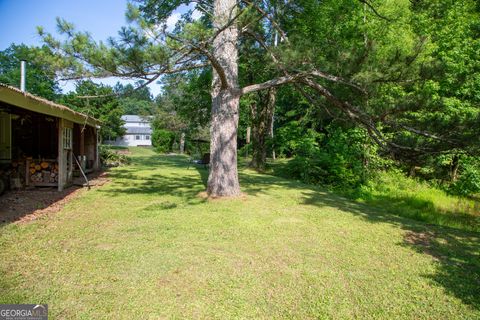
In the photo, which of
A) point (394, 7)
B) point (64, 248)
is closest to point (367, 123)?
point (64, 248)

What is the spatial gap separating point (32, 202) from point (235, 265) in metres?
5.28

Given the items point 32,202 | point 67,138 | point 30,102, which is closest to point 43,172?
point 67,138

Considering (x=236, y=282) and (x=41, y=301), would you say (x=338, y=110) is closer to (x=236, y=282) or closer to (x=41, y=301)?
(x=236, y=282)

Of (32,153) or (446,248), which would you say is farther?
(32,153)

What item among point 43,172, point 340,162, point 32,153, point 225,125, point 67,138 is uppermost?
point 225,125

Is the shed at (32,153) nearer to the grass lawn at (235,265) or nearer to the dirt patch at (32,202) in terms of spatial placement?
the dirt patch at (32,202)

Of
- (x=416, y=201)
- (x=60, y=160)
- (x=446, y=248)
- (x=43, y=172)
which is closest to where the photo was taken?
(x=446, y=248)

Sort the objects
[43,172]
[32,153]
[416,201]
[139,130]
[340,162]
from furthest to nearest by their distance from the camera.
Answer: [139,130]
[340,162]
[32,153]
[416,201]
[43,172]

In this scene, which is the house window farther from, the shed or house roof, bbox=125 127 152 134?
house roof, bbox=125 127 152 134

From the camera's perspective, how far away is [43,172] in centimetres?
848

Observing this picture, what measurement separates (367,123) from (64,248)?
6324mm

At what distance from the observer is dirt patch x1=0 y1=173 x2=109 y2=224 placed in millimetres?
5488

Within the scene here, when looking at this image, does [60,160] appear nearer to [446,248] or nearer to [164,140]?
[446,248]

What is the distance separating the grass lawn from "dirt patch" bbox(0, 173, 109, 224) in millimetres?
424
